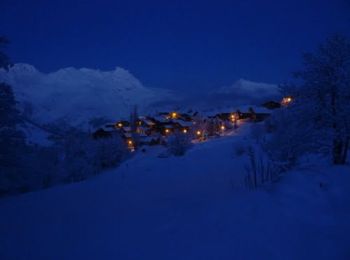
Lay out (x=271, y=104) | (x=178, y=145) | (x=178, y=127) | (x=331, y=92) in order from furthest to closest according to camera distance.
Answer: (x=271, y=104), (x=178, y=127), (x=178, y=145), (x=331, y=92)

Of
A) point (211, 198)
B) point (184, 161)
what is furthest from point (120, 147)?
point (211, 198)

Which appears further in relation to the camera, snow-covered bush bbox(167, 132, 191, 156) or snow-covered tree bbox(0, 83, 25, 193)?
snow-covered bush bbox(167, 132, 191, 156)

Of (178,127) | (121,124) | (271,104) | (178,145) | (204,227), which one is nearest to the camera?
(204,227)

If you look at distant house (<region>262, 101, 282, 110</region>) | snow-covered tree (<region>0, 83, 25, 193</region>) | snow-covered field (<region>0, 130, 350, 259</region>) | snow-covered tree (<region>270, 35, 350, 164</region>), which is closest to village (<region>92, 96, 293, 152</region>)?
distant house (<region>262, 101, 282, 110</region>)

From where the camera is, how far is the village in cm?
7450

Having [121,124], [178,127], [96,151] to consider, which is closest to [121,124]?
[121,124]

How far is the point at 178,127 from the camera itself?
8744cm

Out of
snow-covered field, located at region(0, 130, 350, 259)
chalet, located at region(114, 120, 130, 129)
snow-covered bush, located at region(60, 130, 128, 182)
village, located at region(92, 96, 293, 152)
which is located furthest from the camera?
chalet, located at region(114, 120, 130, 129)

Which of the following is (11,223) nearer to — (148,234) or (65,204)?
(65,204)

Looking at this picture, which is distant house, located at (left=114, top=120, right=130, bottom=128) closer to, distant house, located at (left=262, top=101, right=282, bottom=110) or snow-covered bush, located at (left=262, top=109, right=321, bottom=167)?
distant house, located at (left=262, top=101, right=282, bottom=110)

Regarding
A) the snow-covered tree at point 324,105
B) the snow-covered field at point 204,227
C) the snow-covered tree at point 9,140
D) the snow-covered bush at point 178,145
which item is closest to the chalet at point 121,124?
the snow-covered bush at point 178,145

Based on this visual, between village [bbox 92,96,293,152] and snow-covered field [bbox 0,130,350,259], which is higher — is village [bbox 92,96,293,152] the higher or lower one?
the higher one

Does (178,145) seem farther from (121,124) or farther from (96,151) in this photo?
(121,124)

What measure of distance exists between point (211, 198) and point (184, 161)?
27753 millimetres
